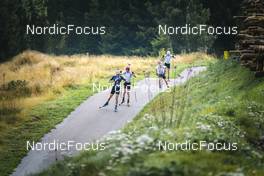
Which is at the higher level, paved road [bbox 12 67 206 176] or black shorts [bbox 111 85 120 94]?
black shorts [bbox 111 85 120 94]

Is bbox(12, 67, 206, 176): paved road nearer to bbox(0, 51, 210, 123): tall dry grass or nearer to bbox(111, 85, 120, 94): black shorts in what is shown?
bbox(111, 85, 120, 94): black shorts

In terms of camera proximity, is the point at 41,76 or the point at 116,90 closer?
the point at 116,90

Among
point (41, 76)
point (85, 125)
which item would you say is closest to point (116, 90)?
point (85, 125)

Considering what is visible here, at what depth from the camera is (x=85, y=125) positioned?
2131cm

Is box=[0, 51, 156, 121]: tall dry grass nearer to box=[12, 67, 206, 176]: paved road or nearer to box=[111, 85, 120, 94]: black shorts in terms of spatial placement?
box=[12, 67, 206, 176]: paved road

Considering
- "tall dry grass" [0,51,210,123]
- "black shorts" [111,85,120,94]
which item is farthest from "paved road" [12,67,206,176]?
"tall dry grass" [0,51,210,123]

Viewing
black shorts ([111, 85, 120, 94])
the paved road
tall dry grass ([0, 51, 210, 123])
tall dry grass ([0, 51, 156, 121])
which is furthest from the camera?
tall dry grass ([0, 51, 156, 121])

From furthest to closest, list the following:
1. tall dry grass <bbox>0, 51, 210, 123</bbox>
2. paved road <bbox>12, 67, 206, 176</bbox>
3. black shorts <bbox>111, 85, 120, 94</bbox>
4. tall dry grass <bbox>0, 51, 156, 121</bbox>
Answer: tall dry grass <bbox>0, 51, 156, 121</bbox>
tall dry grass <bbox>0, 51, 210, 123</bbox>
black shorts <bbox>111, 85, 120, 94</bbox>
paved road <bbox>12, 67, 206, 176</bbox>

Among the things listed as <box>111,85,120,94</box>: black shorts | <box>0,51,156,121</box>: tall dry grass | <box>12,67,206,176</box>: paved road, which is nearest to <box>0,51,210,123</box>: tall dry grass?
<box>0,51,156,121</box>: tall dry grass

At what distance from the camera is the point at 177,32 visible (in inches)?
2301

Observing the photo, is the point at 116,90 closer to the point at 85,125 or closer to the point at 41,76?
the point at 85,125

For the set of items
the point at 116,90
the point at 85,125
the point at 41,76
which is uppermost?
the point at 41,76

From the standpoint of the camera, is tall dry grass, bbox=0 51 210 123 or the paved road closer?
the paved road

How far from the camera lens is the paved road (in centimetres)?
1727
